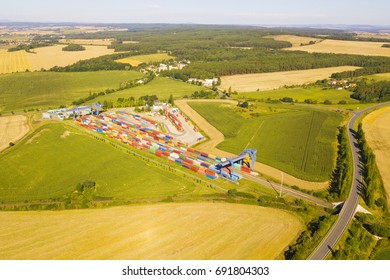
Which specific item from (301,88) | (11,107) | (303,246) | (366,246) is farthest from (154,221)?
(301,88)

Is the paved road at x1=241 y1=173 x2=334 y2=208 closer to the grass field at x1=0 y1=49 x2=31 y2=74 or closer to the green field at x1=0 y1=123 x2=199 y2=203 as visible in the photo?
the green field at x1=0 y1=123 x2=199 y2=203

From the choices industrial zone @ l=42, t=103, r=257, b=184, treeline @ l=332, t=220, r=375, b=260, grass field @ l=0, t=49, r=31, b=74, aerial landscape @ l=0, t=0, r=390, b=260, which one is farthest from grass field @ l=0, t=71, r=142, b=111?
treeline @ l=332, t=220, r=375, b=260

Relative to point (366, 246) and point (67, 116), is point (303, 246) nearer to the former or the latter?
point (366, 246)

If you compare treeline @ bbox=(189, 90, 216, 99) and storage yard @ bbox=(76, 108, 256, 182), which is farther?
treeline @ bbox=(189, 90, 216, 99)

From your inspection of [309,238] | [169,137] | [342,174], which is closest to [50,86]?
[169,137]

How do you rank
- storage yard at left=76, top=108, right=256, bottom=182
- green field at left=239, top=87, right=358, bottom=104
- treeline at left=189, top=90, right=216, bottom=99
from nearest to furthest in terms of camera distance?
storage yard at left=76, top=108, right=256, bottom=182
green field at left=239, top=87, right=358, bottom=104
treeline at left=189, top=90, right=216, bottom=99

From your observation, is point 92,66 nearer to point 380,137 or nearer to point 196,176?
point 196,176
